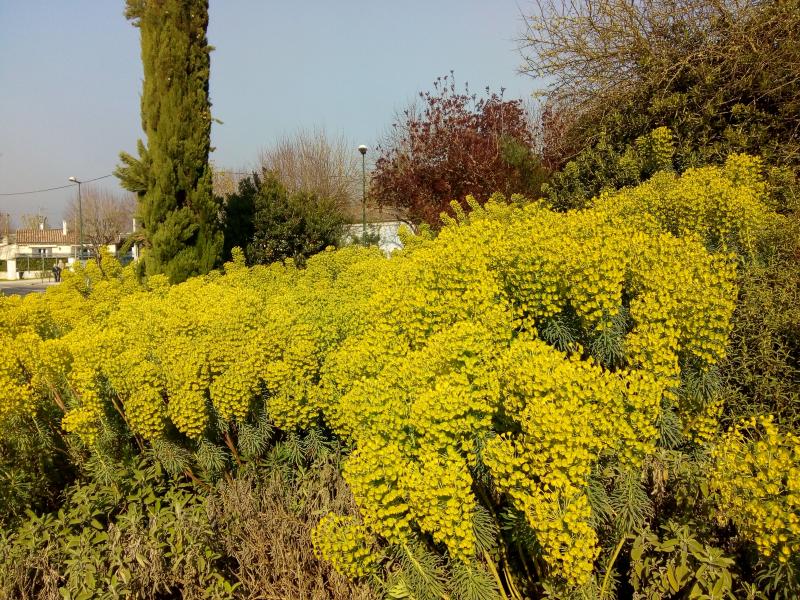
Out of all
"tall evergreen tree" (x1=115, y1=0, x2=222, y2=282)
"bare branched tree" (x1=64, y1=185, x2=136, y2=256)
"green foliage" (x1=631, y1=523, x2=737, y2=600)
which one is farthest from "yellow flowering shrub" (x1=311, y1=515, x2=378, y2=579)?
"bare branched tree" (x1=64, y1=185, x2=136, y2=256)

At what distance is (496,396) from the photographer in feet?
7.48

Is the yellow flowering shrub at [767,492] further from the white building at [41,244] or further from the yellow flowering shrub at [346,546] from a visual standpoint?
the white building at [41,244]

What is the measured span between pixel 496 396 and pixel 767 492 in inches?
38.1

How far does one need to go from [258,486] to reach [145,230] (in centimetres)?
651

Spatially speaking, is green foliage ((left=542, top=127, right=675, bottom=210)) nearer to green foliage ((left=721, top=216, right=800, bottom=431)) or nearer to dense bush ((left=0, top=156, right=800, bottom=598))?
dense bush ((left=0, top=156, right=800, bottom=598))

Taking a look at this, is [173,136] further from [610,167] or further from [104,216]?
[104,216]

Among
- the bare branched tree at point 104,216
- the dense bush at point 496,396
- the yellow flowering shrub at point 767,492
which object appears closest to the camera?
the yellow flowering shrub at point 767,492

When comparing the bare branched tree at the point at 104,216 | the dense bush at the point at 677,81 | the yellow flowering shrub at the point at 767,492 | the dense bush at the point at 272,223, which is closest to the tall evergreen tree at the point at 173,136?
the dense bush at the point at 272,223

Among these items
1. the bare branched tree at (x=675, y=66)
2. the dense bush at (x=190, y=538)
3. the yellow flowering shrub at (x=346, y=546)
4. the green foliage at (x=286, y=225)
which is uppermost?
the bare branched tree at (x=675, y=66)

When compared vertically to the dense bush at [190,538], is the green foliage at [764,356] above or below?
above

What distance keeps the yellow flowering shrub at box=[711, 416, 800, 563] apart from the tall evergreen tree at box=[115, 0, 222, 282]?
8086 mm

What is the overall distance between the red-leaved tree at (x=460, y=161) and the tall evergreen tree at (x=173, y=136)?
158 inches

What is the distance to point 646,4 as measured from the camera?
26.5ft

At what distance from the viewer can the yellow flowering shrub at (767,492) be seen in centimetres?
182
